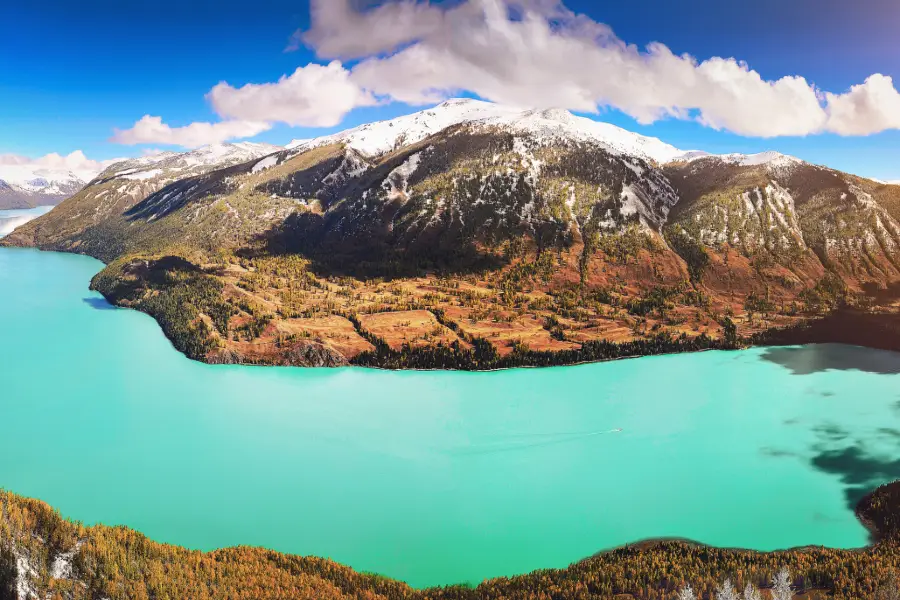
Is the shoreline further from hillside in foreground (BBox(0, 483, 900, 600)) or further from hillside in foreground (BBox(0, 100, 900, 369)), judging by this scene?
hillside in foreground (BBox(0, 483, 900, 600))

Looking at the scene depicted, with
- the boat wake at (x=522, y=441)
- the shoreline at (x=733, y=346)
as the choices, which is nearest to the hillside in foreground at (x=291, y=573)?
the boat wake at (x=522, y=441)

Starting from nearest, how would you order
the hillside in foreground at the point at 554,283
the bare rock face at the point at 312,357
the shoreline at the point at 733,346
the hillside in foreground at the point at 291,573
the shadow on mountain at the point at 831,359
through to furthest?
the hillside in foreground at the point at 291,573 < the shadow on mountain at the point at 831,359 < the shoreline at the point at 733,346 < the bare rock face at the point at 312,357 < the hillside in foreground at the point at 554,283

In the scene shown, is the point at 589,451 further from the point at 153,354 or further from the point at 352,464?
the point at 153,354

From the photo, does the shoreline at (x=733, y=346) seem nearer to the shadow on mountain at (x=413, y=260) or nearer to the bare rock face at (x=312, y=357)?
the bare rock face at (x=312, y=357)

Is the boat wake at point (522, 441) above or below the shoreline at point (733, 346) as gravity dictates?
below

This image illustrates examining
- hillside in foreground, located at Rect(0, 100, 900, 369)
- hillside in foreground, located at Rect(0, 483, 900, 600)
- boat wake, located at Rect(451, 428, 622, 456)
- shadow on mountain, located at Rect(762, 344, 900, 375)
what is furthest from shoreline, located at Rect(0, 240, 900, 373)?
hillside in foreground, located at Rect(0, 483, 900, 600)

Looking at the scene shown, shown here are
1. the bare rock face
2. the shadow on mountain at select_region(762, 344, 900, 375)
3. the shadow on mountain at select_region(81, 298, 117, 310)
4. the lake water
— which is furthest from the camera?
the shadow on mountain at select_region(81, 298, 117, 310)

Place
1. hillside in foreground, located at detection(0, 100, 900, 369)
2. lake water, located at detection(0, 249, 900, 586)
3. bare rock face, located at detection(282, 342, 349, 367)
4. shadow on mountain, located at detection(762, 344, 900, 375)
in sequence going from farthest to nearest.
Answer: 1. hillside in foreground, located at detection(0, 100, 900, 369)
2. bare rock face, located at detection(282, 342, 349, 367)
3. shadow on mountain, located at detection(762, 344, 900, 375)
4. lake water, located at detection(0, 249, 900, 586)
